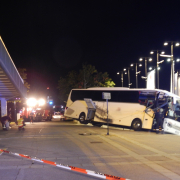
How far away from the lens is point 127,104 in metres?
22.1

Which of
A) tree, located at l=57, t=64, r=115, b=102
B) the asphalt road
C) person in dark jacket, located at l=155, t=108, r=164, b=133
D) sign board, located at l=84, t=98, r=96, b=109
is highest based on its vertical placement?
tree, located at l=57, t=64, r=115, b=102

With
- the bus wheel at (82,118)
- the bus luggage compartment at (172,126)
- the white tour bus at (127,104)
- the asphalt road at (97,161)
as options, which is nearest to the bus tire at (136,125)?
the white tour bus at (127,104)

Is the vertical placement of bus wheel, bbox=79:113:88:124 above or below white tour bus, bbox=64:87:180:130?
below

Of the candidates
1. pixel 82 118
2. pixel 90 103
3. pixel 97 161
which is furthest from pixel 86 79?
pixel 97 161

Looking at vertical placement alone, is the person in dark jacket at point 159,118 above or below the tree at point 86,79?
below

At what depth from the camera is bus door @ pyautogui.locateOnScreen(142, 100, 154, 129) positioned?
19984mm

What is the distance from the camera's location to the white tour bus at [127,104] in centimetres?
2000

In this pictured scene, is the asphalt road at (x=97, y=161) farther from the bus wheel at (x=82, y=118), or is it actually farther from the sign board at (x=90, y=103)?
the bus wheel at (x=82, y=118)

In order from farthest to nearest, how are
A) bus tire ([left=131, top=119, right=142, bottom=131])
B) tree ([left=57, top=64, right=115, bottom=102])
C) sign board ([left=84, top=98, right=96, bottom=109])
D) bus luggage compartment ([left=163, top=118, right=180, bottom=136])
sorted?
1. tree ([left=57, top=64, right=115, bottom=102])
2. sign board ([left=84, top=98, right=96, bottom=109])
3. bus tire ([left=131, top=119, right=142, bottom=131])
4. bus luggage compartment ([left=163, top=118, right=180, bottom=136])

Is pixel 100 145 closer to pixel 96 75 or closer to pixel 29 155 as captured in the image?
pixel 29 155

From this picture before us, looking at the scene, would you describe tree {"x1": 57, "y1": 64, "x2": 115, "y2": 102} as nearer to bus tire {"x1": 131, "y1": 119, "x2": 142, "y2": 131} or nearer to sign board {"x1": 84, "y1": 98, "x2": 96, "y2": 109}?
sign board {"x1": 84, "y1": 98, "x2": 96, "y2": 109}

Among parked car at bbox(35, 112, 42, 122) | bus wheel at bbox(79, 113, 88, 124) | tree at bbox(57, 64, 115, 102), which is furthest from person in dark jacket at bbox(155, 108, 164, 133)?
tree at bbox(57, 64, 115, 102)

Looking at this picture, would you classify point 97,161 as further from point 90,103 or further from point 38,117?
point 38,117

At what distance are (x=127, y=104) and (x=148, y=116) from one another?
2469 millimetres
